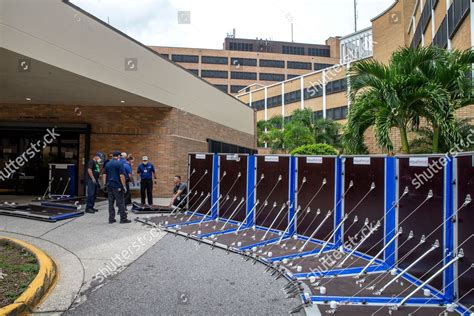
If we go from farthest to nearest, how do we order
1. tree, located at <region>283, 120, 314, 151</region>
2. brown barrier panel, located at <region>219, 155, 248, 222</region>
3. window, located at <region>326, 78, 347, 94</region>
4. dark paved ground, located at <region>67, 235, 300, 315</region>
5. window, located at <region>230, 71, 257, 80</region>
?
1. window, located at <region>230, 71, 257, 80</region>
2. window, located at <region>326, 78, 347, 94</region>
3. tree, located at <region>283, 120, 314, 151</region>
4. brown barrier panel, located at <region>219, 155, 248, 222</region>
5. dark paved ground, located at <region>67, 235, 300, 315</region>

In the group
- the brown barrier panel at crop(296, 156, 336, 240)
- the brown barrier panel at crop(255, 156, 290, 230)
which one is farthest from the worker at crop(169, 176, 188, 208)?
the brown barrier panel at crop(296, 156, 336, 240)

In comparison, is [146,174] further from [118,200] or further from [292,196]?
[292,196]

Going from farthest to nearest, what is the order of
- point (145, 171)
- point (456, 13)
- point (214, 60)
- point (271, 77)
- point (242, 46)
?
point (242, 46)
point (271, 77)
point (214, 60)
point (456, 13)
point (145, 171)

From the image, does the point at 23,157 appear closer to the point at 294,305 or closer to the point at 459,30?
the point at 294,305

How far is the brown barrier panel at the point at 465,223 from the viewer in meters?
4.08

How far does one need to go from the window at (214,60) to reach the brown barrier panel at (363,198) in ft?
250

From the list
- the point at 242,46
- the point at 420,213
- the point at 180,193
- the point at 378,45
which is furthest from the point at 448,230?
the point at 242,46

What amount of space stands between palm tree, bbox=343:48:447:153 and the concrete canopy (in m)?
7.25

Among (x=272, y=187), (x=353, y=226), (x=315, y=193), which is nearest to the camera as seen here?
(x=353, y=226)

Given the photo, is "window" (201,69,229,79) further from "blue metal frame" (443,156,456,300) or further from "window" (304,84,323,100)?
"blue metal frame" (443,156,456,300)

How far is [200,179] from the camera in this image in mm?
10797

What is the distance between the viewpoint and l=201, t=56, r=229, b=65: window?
3123 inches

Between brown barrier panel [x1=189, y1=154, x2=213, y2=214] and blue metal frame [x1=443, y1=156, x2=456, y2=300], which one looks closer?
blue metal frame [x1=443, y1=156, x2=456, y2=300]

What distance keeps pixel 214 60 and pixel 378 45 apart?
45583 millimetres
